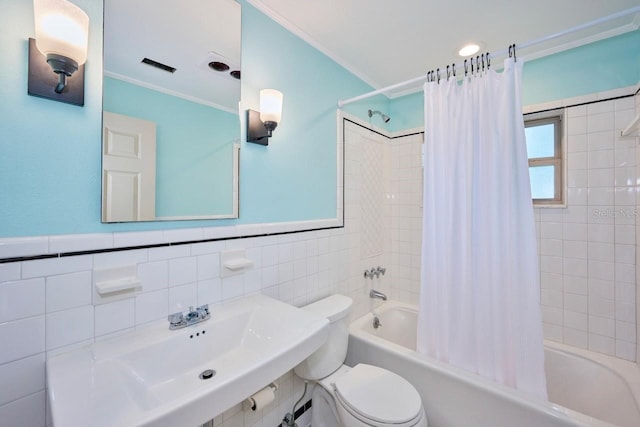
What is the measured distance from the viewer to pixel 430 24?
5.34 ft

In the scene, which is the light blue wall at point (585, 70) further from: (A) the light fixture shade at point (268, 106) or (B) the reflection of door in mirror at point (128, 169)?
(B) the reflection of door in mirror at point (128, 169)

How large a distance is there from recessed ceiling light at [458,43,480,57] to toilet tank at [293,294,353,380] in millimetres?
1946

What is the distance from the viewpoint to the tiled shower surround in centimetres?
84

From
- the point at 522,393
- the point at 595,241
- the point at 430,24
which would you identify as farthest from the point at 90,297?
the point at 595,241

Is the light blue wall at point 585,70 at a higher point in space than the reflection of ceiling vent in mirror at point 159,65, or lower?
higher

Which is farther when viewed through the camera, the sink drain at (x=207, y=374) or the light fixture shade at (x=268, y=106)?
the light fixture shade at (x=268, y=106)

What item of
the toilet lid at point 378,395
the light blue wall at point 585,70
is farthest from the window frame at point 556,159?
the toilet lid at point 378,395

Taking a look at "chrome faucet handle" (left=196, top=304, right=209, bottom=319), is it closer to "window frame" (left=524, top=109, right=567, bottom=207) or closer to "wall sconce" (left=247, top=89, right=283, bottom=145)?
"wall sconce" (left=247, top=89, right=283, bottom=145)

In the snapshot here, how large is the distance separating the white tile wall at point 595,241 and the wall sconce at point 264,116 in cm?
201

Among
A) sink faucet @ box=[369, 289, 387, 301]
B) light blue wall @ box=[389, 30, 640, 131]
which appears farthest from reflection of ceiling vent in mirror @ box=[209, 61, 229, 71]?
light blue wall @ box=[389, 30, 640, 131]

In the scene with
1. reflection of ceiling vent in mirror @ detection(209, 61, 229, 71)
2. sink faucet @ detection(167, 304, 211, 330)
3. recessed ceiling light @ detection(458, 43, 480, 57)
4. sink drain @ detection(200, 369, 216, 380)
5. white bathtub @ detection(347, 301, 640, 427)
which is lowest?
white bathtub @ detection(347, 301, 640, 427)

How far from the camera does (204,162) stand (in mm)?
1251

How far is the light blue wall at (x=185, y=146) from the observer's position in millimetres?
1055

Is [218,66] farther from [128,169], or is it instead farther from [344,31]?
[344,31]
